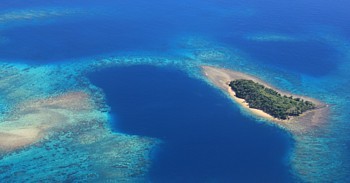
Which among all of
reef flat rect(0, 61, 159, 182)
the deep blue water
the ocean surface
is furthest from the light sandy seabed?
the deep blue water

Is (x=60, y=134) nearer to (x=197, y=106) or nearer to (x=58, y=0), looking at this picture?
(x=197, y=106)

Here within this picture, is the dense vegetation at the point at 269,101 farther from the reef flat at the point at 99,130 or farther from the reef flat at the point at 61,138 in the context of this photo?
the reef flat at the point at 61,138

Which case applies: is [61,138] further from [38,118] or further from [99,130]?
[38,118]

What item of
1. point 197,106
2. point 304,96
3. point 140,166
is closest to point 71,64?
point 197,106

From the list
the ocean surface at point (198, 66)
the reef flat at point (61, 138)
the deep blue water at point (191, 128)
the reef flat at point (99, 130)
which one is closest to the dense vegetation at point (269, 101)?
the reef flat at point (99, 130)

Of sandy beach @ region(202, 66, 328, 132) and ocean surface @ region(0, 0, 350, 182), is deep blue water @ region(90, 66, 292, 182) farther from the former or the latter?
sandy beach @ region(202, 66, 328, 132)

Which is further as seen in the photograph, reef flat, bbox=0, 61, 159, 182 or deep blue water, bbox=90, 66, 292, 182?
deep blue water, bbox=90, 66, 292, 182

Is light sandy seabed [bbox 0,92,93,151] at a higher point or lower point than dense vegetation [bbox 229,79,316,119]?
lower
